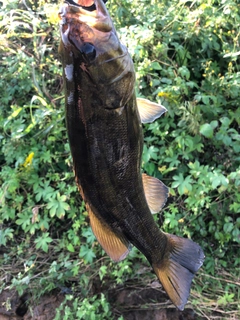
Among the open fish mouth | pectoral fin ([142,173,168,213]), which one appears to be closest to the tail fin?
pectoral fin ([142,173,168,213])

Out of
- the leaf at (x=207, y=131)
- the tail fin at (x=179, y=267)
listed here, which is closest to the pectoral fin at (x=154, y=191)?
the tail fin at (x=179, y=267)

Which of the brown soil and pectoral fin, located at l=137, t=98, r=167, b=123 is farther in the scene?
the brown soil

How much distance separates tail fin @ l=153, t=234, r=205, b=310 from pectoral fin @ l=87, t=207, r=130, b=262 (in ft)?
0.84

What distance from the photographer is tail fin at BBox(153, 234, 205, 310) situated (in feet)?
5.02

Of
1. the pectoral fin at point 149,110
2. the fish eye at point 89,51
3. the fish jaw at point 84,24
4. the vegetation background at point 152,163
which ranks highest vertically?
the fish jaw at point 84,24

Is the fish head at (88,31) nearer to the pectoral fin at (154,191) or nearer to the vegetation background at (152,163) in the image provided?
the pectoral fin at (154,191)

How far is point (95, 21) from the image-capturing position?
40.8 inches

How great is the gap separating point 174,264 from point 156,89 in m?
1.58

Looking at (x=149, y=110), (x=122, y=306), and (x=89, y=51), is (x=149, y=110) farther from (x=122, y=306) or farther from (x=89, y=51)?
(x=122, y=306)

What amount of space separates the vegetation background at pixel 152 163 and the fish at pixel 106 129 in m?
1.09

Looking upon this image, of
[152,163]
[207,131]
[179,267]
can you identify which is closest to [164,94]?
[207,131]

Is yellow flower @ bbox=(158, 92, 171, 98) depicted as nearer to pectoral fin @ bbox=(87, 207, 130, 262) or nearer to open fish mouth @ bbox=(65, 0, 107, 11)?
pectoral fin @ bbox=(87, 207, 130, 262)

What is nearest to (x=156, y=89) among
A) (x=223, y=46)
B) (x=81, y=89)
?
(x=223, y=46)

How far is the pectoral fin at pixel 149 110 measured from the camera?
1.41 metres
